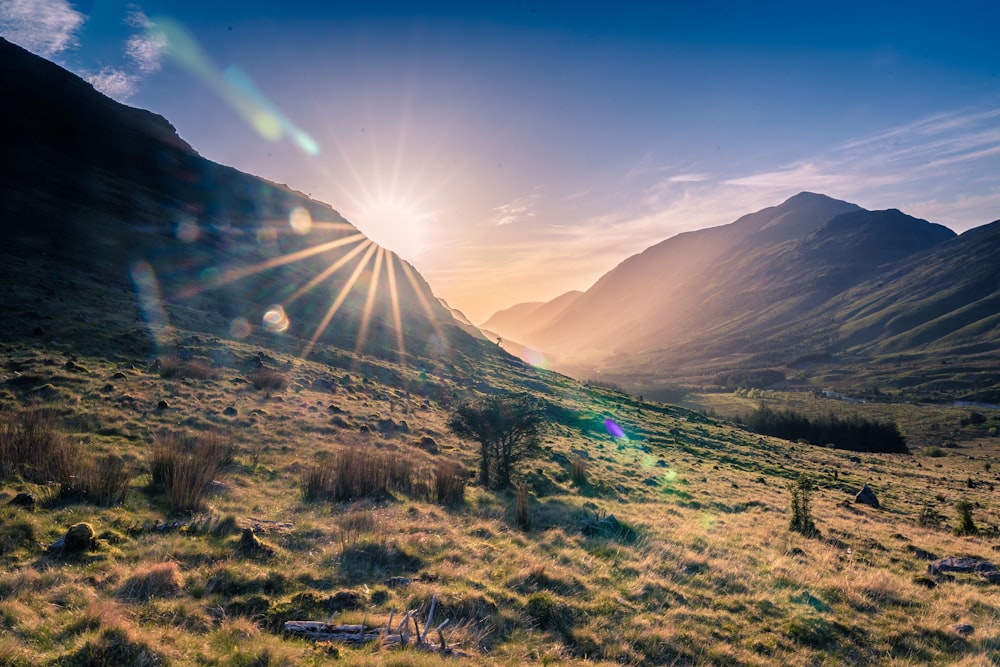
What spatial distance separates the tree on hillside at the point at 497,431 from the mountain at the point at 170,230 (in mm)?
20988

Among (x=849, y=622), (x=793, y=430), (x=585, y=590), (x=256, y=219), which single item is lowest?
(x=793, y=430)

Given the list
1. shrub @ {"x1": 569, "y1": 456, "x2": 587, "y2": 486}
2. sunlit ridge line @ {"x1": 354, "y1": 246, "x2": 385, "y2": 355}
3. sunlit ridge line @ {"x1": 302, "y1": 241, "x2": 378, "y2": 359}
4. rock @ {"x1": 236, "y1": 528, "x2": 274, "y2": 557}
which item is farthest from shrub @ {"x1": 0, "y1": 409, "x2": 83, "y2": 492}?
sunlit ridge line @ {"x1": 354, "y1": 246, "x2": 385, "y2": 355}

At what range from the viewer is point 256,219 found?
292 feet

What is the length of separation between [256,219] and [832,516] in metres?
101

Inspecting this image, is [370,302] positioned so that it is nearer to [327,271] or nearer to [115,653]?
[327,271]

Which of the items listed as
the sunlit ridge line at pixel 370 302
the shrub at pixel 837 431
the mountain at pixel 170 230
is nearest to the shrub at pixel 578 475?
the mountain at pixel 170 230

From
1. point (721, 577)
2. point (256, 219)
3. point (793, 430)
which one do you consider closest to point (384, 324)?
point (256, 219)

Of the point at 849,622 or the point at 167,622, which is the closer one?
the point at 167,622

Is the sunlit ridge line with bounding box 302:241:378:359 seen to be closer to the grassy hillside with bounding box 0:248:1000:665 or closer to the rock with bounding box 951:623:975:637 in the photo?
the grassy hillside with bounding box 0:248:1000:665

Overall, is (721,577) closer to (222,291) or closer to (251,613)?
(251,613)

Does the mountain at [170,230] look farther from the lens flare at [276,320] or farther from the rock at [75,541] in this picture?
the rock at [75,541]

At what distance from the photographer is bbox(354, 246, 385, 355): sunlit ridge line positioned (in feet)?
177

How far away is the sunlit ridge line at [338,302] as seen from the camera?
142 ft

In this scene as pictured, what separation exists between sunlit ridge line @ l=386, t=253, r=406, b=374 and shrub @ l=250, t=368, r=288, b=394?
16064 mm
